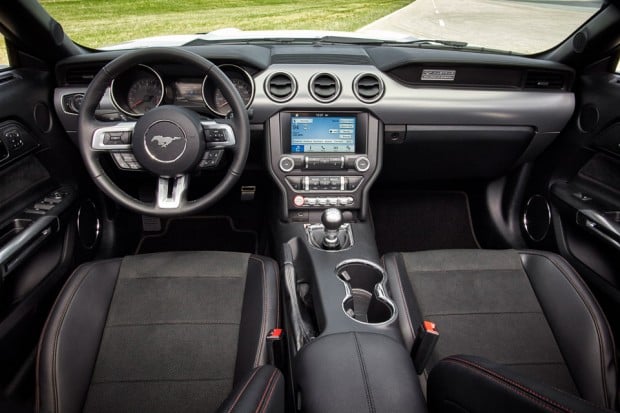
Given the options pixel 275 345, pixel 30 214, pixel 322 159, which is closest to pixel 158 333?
pixel 275 345

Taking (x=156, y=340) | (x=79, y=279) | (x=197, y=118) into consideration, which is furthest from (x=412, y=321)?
(x=79, y=279)

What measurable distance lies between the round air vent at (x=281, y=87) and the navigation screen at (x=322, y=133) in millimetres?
105

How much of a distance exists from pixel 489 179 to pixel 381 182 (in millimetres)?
Result: 668

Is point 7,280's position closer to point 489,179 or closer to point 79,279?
point 79,279

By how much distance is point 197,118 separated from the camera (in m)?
1.65

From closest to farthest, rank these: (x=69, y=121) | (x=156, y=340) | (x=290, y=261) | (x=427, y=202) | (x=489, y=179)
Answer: (x=156, y=340) < (x=290, y=261) < (x=69, y=121) < (x=489, y=179) < (x=427, y=202)

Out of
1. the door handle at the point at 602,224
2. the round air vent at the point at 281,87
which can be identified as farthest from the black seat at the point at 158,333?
the door handle at the point at 602,224

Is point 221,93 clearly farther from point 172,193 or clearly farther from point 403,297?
point 403,297

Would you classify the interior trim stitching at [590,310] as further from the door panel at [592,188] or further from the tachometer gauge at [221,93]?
the tachometer gauge at [221,93]

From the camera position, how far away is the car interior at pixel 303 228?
137cm

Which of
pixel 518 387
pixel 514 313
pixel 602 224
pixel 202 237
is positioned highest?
pixel 518 387

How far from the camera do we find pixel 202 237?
2850mm

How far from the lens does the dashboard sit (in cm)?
205

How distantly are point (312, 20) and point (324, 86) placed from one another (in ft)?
13.6
